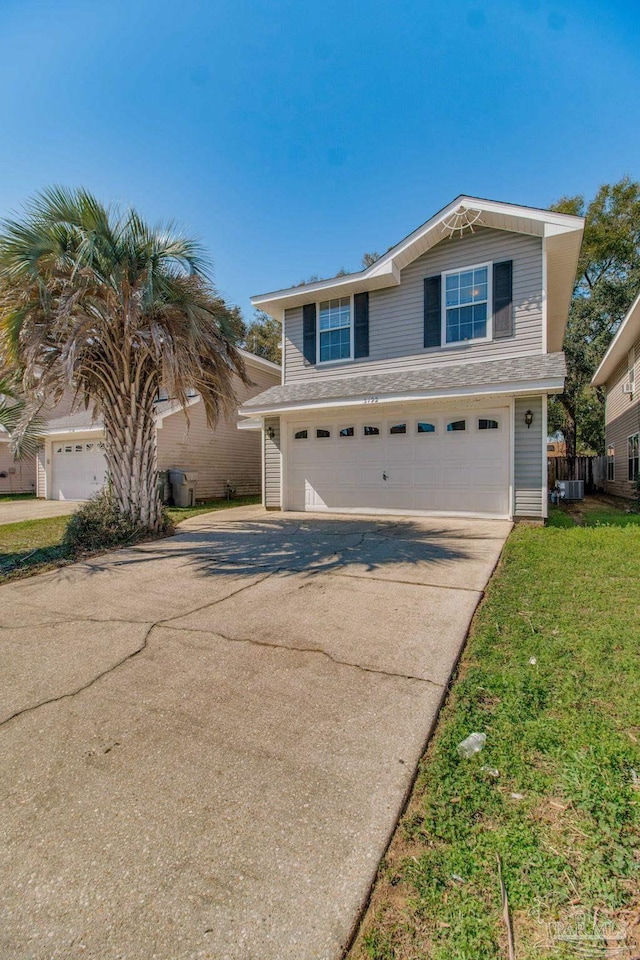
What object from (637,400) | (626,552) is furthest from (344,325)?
(637,400)

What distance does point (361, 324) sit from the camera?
11.2 m

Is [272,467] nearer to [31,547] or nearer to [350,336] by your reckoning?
[350,336]

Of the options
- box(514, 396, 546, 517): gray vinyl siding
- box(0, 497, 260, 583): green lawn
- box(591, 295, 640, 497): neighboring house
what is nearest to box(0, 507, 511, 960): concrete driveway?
box(0, 497, 260, 583): green lawn

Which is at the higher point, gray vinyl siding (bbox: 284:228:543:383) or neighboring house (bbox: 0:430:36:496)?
gray vinyl siding (bbox: 284:228:543:383)

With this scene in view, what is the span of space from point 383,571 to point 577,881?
13.5ft

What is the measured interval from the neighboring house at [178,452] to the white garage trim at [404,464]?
4806 mm

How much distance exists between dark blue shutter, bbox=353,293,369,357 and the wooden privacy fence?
1251 centimetres

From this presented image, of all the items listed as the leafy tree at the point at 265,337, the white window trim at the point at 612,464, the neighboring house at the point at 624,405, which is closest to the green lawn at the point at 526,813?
the neighboring house at the point at 624,405

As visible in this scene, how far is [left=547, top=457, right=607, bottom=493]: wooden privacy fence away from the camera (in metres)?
19.4

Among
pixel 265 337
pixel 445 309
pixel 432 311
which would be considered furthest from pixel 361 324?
pixel 265 337

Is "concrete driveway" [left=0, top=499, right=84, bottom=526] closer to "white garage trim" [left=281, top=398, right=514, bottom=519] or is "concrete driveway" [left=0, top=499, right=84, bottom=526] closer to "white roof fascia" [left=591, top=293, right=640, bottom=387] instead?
"white garage trim" [left=281, top=398, right=514, bottom=519]

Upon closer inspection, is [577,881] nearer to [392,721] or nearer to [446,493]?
[392,721]

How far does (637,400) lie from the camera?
44.0 ft

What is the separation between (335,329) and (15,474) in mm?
18311
